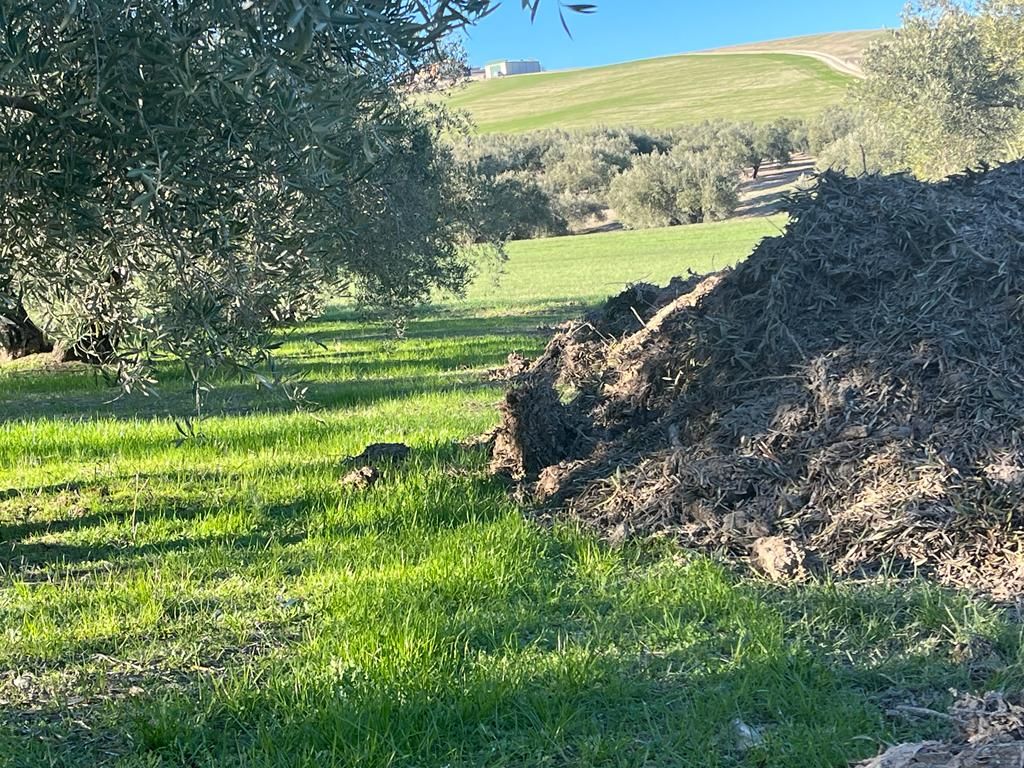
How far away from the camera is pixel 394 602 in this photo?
4695 millimetres

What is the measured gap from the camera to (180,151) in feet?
13.3

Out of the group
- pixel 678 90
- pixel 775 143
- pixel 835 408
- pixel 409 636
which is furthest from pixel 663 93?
pixel 409 636

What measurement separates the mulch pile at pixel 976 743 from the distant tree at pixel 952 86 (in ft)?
96.4

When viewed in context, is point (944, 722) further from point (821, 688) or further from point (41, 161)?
point (41, 161)

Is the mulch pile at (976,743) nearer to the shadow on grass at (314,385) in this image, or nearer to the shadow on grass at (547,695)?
the shadow on grass at (547,695)

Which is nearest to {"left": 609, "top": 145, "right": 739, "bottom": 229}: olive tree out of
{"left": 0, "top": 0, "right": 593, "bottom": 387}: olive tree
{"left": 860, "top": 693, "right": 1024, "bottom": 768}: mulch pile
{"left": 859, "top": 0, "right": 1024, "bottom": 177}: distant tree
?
{"left": 859, "top": 0, "right": 1024, "bottom": 177}: distant tree

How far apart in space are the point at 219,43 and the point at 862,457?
13.8 feet

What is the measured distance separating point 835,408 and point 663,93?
11415 centimetres

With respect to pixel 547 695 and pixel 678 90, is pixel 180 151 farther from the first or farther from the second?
pixel 678 90

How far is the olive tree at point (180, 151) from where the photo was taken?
137 inches

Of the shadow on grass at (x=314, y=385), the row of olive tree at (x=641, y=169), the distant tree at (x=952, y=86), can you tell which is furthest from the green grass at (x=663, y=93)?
the shadow on grass at (x=314, y=385)

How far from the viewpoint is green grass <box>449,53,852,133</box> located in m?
95.0

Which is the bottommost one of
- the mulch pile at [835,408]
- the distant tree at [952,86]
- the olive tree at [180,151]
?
the mulch pile at [835,408]

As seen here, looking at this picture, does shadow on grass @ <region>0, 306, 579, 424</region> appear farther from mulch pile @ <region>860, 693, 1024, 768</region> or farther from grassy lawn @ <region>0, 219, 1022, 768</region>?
mulch pile @ <region>860, 693, 1024, 768</region>
